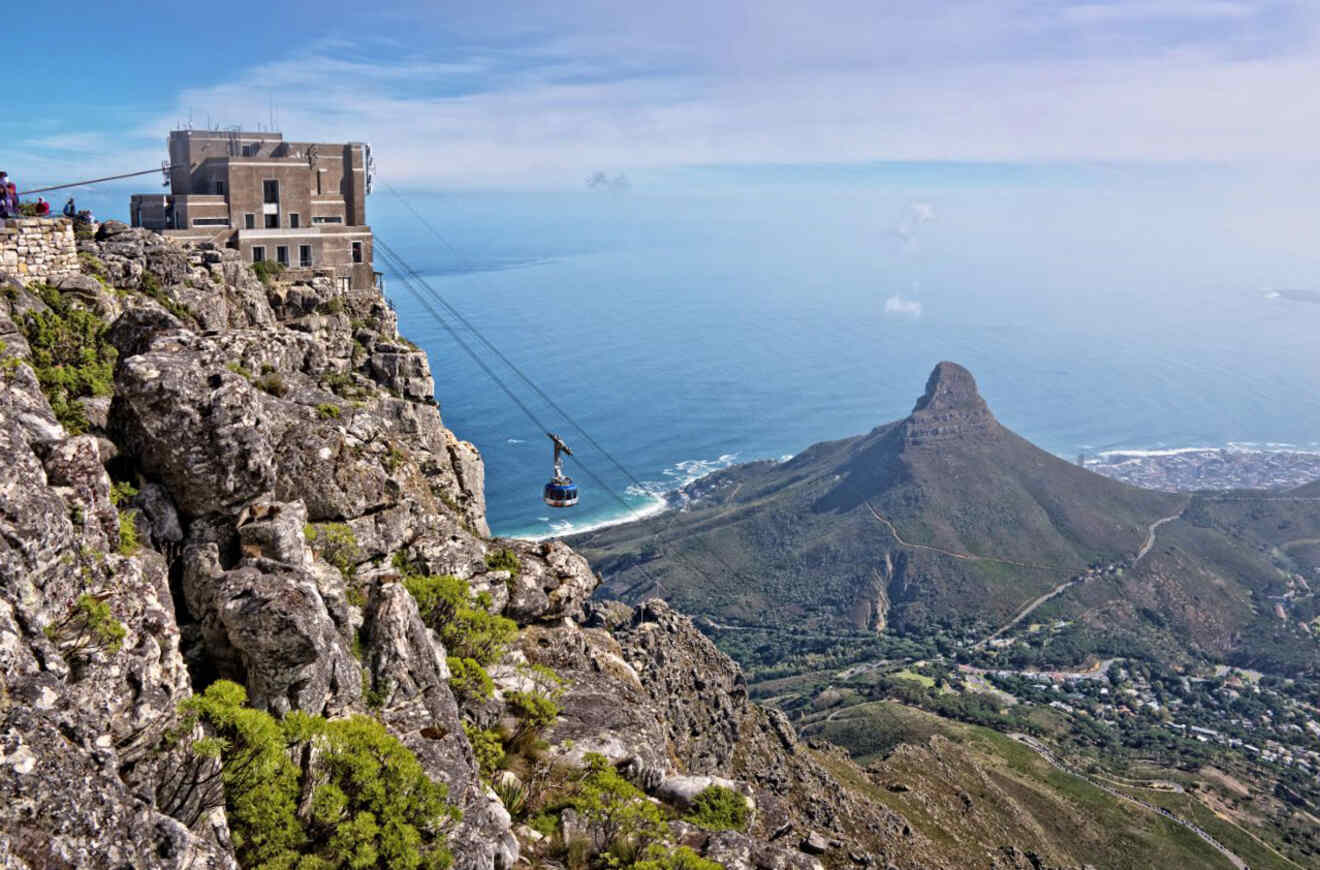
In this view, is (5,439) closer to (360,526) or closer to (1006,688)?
(360,526)

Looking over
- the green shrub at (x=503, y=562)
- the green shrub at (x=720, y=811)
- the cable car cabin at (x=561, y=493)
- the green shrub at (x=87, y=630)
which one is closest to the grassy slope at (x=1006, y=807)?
the cable car cabin at (x=561, y=493)

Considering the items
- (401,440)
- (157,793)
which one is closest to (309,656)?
(157,793)

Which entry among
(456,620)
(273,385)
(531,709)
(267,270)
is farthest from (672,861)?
(267,270)

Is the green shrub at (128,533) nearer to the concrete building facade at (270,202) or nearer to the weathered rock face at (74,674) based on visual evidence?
the weathered rock face at (74,674)

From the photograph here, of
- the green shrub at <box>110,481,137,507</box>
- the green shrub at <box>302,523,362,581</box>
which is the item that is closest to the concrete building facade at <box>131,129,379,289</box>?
the green shrub at <box>302,523,362,581</box>

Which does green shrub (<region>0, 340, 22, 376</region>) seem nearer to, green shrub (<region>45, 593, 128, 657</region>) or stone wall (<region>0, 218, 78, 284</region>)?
green shrub (<region>45, 593, 128, 657</region>)

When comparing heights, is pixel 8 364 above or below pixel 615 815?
above

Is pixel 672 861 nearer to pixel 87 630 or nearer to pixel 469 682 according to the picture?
pixel 469 682
